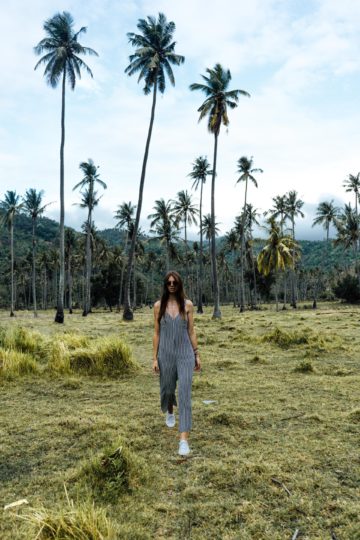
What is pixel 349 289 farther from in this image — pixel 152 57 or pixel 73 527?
pixel 73 527

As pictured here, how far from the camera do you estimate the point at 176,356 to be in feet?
15.7

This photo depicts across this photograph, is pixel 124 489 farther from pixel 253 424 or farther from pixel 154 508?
pixel 253 424

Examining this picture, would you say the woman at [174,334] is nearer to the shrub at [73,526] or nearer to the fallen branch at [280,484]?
the fallen branch at [280,484]

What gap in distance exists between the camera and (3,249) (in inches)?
3597

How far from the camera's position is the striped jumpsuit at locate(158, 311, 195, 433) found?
15.2 ft

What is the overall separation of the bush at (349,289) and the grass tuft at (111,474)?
5745 cm

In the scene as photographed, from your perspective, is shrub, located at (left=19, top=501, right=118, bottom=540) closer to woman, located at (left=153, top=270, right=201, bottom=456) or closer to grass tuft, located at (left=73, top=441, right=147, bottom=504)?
grass tuft, located at (left=73, top=441, right=147, bottom=504)

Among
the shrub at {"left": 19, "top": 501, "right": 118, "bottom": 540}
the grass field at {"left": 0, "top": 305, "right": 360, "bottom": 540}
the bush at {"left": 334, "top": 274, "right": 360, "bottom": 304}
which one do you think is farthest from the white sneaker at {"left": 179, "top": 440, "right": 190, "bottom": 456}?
the bush at {"left": 334, "top": 274, "right": 360, "bottom": 304}

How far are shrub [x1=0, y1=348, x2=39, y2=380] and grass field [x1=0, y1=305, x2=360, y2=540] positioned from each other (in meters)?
0.07

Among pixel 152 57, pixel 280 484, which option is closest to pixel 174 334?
pixel 280 484

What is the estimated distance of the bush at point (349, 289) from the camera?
56062 millimetres

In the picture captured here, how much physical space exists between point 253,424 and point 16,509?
328cm

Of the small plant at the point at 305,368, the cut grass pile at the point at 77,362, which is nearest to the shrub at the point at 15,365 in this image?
the cut grass pile at the point at 77,362

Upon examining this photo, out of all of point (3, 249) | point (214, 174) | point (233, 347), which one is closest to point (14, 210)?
point (214, 174)
